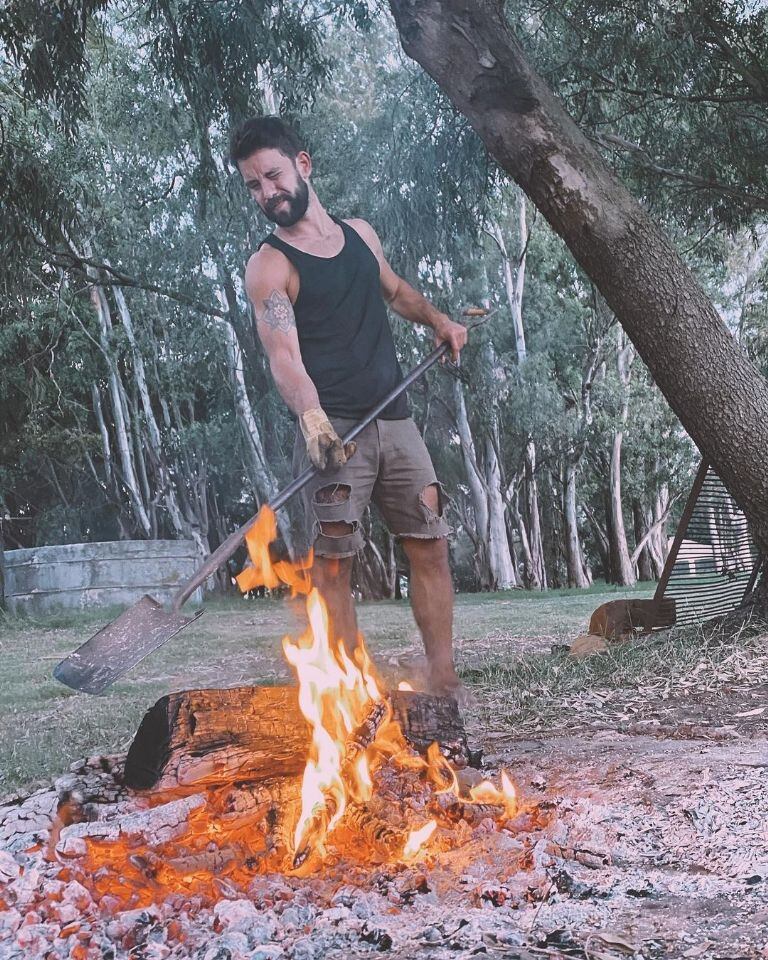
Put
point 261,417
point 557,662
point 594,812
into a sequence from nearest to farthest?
point 594,812 → point 557,662 → point 261,417

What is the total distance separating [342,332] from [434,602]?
93 centimetres

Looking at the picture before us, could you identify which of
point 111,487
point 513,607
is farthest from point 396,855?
point 111,487

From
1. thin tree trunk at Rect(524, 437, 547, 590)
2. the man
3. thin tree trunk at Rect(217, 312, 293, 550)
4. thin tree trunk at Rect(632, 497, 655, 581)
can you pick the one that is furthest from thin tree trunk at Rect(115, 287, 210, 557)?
the man

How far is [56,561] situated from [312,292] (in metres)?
10.4

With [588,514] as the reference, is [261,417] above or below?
above

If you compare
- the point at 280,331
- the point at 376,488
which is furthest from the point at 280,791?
the point at 280,331

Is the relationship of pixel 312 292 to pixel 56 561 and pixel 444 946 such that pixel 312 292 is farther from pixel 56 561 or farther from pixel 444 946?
pixel 56 561

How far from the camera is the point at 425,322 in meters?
3.34

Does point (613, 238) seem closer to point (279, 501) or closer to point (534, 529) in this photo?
point (279, 501)

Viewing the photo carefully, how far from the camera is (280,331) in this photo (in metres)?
3.00

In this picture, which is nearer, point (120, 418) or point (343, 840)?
point (343, 840)

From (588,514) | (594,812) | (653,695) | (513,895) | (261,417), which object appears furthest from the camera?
(588,514)

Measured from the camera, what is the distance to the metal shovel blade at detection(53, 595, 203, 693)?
2.43 meters

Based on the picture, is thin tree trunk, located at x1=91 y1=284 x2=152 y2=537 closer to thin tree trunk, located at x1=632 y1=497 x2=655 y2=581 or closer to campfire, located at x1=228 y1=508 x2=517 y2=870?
thin tree trunk, located at x1=632 y1=497 x2=655 y2=581
